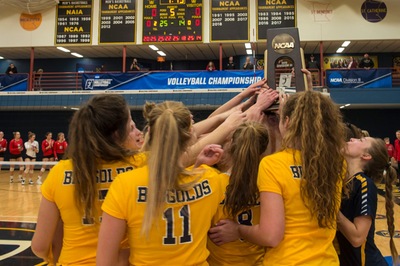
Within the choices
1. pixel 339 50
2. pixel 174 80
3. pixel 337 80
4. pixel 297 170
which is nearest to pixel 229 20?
pixel 174 80

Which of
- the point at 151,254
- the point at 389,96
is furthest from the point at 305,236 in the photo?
the point at 389,96

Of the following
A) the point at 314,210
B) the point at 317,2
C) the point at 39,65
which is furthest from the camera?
the point at 39,65

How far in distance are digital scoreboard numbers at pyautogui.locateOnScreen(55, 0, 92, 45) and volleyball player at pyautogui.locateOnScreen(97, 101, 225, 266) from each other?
13.0 metres

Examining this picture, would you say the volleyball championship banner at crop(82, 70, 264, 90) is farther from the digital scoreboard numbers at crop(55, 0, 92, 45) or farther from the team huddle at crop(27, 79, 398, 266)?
the team huddle at crop(27, 79, 398, 266)

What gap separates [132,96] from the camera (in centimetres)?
1194

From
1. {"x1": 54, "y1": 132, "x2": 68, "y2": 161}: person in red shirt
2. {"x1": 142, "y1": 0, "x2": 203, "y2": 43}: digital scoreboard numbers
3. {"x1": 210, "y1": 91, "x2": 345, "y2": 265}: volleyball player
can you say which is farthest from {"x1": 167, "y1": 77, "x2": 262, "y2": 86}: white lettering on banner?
{"x1": 210, "y1": 91, "x2": 345, "y2": 265}: volleyball player

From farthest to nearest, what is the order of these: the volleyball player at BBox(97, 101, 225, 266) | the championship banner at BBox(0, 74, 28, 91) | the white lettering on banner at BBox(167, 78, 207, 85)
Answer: the championship banner at BBox(0, 74, 28, 91)
the white lettering on banner at BBox(167, 78, 207, 85)
the volleyball player at BBox(97, 101, 225, 266)

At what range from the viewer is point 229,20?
12648 millimetres

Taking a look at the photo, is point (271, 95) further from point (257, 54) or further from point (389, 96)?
point (257, 54)

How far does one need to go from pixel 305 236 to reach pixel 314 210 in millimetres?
116

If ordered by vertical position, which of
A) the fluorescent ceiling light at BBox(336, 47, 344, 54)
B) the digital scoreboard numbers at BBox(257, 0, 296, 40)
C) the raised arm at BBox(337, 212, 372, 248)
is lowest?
the raised arm at BBox(337, 212, 372, 248)

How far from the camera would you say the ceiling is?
14.5 meters

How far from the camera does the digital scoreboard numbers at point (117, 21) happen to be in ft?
42.4

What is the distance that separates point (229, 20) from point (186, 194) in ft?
39.9
